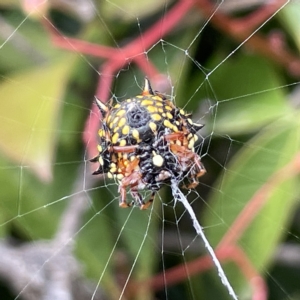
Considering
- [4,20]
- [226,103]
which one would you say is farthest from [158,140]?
[4,20]

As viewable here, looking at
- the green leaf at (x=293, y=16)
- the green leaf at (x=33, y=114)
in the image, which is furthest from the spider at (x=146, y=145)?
the green leaf at (x=293, y=16)

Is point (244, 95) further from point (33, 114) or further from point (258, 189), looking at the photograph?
point (33, 114)

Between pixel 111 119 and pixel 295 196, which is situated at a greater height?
pixel 111 119

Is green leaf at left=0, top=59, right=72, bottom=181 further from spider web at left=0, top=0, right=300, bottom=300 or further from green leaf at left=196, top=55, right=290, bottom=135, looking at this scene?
green leaf at left=196, top=55, right=290, bottom=135

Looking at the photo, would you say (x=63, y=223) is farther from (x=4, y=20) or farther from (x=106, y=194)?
(x=4, y=20)

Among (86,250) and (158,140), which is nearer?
(158,140)

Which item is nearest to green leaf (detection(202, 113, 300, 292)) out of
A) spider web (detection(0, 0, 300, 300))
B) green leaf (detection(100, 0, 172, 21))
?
spider web (detection(0, 0, 300, 300))

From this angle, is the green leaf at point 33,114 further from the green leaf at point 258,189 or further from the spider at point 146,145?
the green leaf at point 258,189
